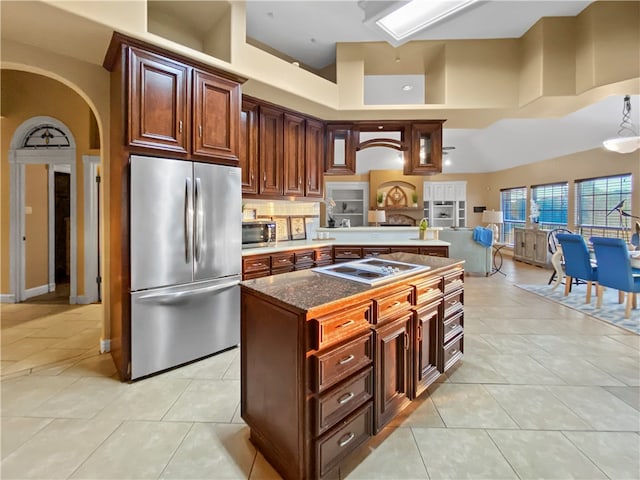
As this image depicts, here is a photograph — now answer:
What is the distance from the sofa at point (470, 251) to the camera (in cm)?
663

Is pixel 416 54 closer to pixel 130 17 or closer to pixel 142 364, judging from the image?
pixel 130 17

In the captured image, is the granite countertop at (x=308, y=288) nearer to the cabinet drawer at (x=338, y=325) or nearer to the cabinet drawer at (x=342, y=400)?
the cabinet drawer at (x=338, y=325)

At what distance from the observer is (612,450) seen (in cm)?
169

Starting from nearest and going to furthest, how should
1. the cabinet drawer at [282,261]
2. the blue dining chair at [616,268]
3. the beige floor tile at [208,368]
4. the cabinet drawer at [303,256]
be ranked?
1. the beige floor tile at [208,368]
2. the cabinet drawer at [282,261]
3. the blue dining chair at [616,268]
4. the cabinet drawer at [303,256]

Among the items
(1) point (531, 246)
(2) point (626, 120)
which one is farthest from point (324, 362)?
(1) point (531, 246)

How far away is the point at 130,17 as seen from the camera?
2238 millimetres

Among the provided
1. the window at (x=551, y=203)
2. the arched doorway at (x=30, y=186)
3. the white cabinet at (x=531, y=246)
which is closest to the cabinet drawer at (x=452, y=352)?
the arched doorway at (x=30, y=186)

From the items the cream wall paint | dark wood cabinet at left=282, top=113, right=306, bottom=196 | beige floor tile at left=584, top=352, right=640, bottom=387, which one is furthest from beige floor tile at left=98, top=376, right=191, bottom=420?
the cream wall paint

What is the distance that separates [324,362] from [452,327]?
1450 mm

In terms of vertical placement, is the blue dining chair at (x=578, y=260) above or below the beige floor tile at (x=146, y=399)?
above

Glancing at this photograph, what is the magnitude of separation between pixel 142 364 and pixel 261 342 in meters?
1.45

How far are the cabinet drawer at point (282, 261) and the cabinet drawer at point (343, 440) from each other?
87.3 inches

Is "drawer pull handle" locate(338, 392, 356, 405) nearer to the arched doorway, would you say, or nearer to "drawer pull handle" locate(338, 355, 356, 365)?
"drawer pull handle" locate(338, 355, 356, 365)

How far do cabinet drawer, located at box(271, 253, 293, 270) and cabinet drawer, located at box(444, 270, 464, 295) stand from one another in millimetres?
1954
